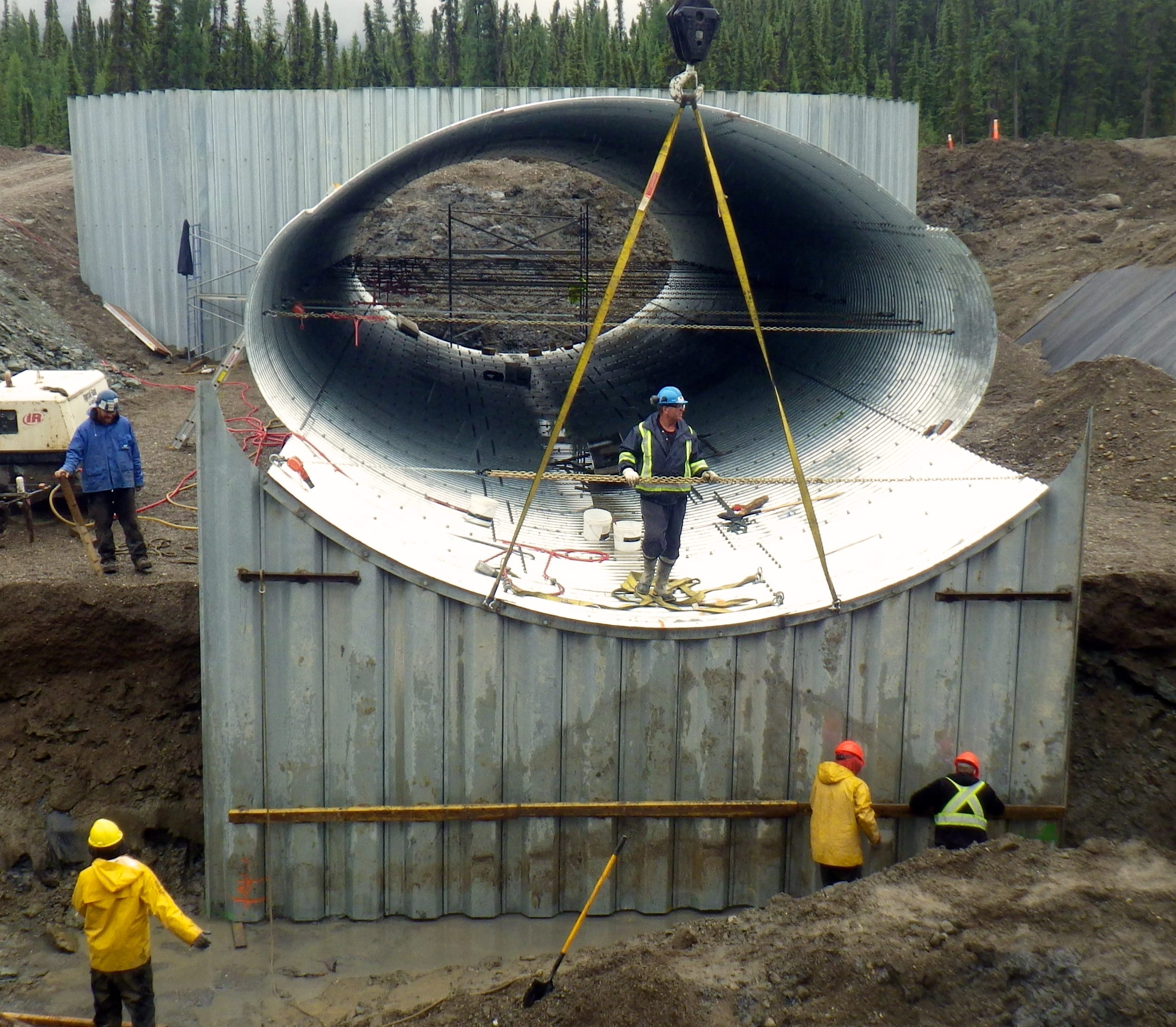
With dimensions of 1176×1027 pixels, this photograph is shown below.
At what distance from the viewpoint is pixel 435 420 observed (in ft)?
38.4

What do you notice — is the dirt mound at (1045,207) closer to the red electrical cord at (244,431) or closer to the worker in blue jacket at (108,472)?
the red electrical cord at (244,431)

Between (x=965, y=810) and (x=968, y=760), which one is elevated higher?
(x=968, y=760)

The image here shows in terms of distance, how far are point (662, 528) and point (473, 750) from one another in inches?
74.6

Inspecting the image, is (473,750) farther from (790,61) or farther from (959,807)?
(790,61)

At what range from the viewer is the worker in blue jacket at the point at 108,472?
775cm

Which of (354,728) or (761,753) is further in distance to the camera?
(761,753)

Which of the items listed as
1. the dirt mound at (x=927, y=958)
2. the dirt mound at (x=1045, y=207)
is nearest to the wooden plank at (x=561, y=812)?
the dirt mound at (x=927, y=958)

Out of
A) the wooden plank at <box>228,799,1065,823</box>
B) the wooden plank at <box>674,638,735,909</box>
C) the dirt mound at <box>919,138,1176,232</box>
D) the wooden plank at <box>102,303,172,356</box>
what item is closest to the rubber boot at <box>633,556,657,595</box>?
the wooden plank at <box>674,638,735,909</box>

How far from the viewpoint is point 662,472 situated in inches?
289

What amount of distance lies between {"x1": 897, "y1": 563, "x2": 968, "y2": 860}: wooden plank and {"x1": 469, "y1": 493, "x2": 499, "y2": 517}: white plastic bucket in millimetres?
3702

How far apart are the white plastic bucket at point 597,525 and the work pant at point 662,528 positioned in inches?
74.3

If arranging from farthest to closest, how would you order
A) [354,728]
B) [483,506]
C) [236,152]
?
[236,152]
[483,506]
[354,728]

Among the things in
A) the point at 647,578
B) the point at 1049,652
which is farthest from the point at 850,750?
the point at 647,578

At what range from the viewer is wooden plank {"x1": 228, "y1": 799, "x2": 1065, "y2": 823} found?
6.17m
